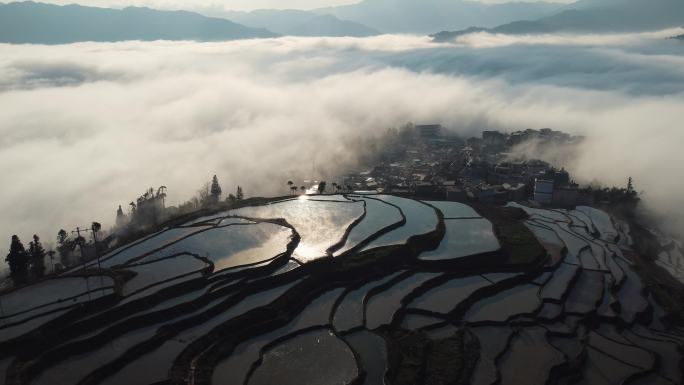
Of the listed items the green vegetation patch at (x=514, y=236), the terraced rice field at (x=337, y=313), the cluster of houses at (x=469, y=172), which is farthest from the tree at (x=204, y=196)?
the green vegetation patch at (x=514, y=236)

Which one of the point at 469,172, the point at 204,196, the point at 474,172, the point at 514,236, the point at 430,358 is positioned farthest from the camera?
the point at 204,196

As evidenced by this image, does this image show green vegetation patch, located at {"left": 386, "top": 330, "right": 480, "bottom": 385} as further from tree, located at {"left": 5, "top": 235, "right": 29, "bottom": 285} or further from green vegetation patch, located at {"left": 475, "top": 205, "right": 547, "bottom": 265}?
tree, located at {"left": 5, "top": 235, "right": 29, "bottom": 285}

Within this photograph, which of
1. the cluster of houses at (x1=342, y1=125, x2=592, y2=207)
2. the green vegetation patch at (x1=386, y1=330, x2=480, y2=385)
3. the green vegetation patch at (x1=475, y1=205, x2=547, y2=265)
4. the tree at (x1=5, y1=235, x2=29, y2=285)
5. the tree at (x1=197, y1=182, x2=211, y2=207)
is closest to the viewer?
the green vegetation patch at (x1=386, y1=330, x2=480, y2=385)

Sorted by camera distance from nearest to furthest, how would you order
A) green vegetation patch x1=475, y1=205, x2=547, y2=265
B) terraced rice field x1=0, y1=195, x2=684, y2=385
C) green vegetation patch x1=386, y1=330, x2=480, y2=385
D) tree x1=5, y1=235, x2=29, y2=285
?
green vegetation patch x1=386, y1=330, x2=480, y2=385, terraced rice field x1=0, y1=195, x2=684, y2=385, tree x1=5, y1=235, x2=29, y2=285, green vegetation patch x1=475, y1=205, x2=547, y2=265

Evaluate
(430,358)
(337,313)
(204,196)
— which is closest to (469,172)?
(204,196)

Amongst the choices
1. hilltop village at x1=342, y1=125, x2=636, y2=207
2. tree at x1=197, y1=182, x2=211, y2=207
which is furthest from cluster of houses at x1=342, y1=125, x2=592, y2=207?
tree at x1=197, y1=182, x2=211, y2=207

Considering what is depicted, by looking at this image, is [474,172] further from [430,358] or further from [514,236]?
[430,358]

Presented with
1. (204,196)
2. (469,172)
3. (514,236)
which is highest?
(514,236)
